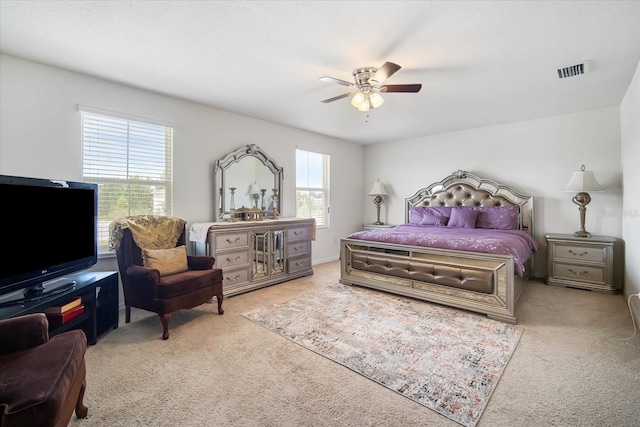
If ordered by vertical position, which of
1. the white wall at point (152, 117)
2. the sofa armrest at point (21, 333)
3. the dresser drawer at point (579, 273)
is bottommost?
the dresser drawer at point (579, 273)

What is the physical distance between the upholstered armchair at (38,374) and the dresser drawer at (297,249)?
9.33 feet

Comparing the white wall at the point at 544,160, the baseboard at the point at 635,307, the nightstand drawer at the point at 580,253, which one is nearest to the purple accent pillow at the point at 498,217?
the white wall at the point at 544,160

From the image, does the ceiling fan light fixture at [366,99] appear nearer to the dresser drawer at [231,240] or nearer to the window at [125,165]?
the dresser drawer at [231,240]

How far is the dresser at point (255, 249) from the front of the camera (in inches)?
136

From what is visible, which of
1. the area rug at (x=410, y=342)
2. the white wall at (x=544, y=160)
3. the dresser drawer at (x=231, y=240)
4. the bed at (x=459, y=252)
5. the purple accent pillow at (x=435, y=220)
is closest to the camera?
the area rug at (x=410, y=342)

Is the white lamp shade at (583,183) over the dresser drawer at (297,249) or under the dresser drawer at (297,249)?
over

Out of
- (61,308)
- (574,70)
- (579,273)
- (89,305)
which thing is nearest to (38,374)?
(61,308)

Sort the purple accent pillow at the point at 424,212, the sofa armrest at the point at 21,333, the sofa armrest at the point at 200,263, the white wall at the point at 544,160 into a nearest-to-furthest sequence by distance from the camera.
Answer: the sofa armrest at the point at 21,333 < the sofa armrest at the point at 200,263 < the white wall at the point at 544,160 < the purple accent pillow at the point at 424,212

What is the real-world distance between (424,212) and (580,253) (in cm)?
210

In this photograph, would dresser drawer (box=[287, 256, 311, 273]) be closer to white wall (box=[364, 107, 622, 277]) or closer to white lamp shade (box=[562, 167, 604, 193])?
white wall (box=[364, 107, 622, 277])

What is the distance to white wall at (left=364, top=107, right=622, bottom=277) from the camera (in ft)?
12.9

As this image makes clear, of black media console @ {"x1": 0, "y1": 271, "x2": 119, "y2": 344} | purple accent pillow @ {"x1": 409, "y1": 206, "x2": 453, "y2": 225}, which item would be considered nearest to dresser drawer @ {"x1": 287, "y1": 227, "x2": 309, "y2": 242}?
purple accent pillow @ {"x1": 409, "y1": 206, "x2": 453, "y2": 225}

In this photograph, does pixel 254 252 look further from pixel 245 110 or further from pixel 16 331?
pixel 16 331

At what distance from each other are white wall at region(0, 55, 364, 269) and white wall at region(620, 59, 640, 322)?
13.3 ft
